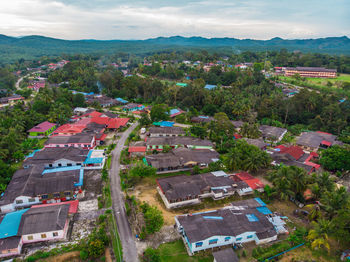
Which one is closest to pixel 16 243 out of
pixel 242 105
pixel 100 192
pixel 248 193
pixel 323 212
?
pixel 100 192

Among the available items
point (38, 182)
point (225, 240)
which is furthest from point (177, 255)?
point (38, 182)

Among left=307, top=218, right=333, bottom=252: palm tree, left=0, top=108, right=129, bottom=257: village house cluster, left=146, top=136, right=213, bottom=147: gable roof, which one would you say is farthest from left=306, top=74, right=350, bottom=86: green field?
left=0, top=108, right=129, bottom=257: village house cluster

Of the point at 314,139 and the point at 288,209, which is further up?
the point at 314,139

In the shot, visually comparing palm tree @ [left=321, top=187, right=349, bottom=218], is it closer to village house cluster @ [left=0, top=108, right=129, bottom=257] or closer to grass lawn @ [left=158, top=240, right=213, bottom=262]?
grass lawn @ [left=158, top=240, right=213, bottom=262]

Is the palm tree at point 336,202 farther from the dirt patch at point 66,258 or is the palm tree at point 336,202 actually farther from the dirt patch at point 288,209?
the dirt patch at point 66,258

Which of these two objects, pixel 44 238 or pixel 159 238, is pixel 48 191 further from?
pixel 159 238

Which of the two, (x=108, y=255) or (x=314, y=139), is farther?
(x=314, y=139)
